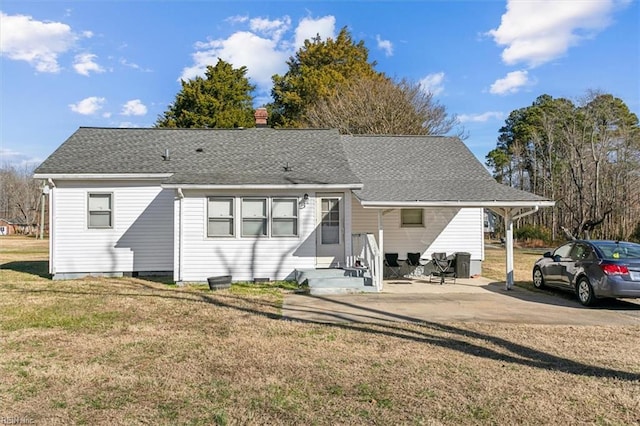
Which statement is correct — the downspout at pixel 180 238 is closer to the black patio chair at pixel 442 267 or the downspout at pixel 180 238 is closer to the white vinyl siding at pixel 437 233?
the white vinyl siding at pixel 437 233

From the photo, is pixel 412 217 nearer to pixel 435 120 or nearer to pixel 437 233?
pixel 437 233

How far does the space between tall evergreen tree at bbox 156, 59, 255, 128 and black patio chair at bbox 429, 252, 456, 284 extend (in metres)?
25.2

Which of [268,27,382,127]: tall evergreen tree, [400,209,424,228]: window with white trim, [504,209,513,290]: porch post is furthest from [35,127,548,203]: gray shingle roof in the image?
[268,27,382,127]: tall evergreen tree

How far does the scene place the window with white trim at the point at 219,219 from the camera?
12531 millimetres

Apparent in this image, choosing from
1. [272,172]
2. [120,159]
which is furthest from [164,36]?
[272,172]

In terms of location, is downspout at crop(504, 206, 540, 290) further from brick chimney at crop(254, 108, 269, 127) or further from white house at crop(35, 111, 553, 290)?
brick chimney at crop(254, 108, 269, 127)

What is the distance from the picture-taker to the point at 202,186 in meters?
12.0

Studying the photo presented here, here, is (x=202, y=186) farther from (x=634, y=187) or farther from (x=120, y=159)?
(x=634, y=187)

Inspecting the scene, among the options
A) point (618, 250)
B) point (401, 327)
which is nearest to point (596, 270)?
point (618, 250)

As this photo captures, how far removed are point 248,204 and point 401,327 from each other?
21.8ft

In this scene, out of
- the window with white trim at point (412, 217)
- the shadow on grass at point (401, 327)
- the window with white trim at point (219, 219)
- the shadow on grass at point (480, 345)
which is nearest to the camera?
the shadow on grass at point (480, 345)

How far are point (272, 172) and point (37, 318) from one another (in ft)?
23.4

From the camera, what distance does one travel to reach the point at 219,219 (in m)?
12.6

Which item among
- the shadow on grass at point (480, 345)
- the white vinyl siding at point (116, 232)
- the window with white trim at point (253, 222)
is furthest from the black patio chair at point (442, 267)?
the white vinyl siding at point (116, 232)
